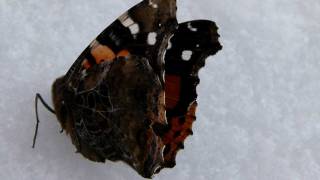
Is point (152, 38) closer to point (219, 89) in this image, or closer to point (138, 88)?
point (138, 88)

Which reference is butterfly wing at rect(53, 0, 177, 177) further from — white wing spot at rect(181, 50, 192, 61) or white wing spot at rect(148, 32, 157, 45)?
white wing spot at rect(181, 50, 192, 61)

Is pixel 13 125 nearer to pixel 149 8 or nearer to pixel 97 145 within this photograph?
pixel 97 145

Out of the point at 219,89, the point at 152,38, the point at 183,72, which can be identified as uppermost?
the point at 152,38

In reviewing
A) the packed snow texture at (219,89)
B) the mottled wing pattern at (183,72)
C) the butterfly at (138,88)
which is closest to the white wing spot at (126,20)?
the butterfly at (138,88)

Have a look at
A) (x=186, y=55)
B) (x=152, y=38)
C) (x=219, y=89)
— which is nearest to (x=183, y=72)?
(x=186, y=55)

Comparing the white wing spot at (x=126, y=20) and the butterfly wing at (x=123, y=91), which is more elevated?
the white wing spot at (x=126, y=20)

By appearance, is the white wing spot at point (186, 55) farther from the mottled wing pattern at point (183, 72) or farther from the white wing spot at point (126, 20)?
the white wing spot at point (126, 20)
